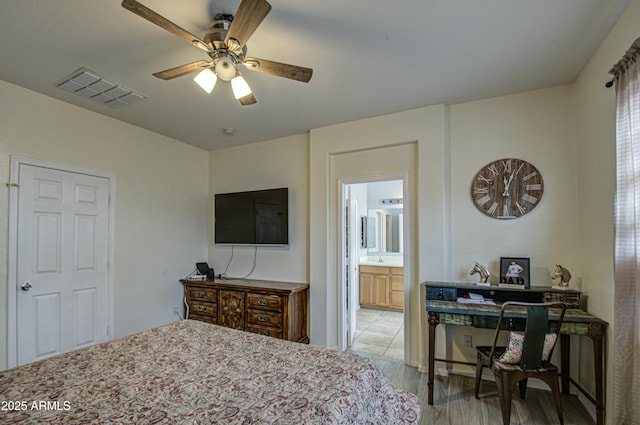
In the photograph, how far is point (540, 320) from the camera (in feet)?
6.69

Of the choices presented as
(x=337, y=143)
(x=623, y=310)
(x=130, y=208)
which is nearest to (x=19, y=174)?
(x=130, y=208)

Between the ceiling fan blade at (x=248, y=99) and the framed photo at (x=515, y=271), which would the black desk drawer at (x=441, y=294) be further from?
the ceiling fan blade at (x=248, y=99)

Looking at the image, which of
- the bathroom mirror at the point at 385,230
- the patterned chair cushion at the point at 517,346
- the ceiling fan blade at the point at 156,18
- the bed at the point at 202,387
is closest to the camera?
the bed at the point at 202,387

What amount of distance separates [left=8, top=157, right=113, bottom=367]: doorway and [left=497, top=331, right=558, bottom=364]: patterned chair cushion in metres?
3.85

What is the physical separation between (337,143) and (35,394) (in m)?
3.16

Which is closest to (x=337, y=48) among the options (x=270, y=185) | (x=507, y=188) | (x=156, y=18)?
(x=156, y=18)

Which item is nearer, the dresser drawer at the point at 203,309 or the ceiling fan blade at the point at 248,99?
the ceiling fan blade at the point at 248,99

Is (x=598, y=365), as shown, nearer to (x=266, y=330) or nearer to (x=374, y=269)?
(x=266, y=330)

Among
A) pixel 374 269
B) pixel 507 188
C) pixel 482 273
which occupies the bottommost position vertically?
pixel 374 269

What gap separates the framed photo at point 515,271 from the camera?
8.79 ft

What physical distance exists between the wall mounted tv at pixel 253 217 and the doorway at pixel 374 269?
854mm

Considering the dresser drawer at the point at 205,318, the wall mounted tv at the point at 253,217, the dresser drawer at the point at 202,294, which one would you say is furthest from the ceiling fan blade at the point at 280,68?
the dresser drawer at the point at 205,318

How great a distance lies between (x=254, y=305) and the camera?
356 cm

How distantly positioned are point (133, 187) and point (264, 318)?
2235mm
